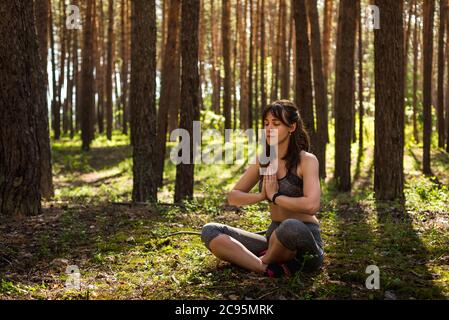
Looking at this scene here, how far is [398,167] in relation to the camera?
1041cm

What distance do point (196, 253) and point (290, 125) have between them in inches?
76.2

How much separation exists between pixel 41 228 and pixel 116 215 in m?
1.44

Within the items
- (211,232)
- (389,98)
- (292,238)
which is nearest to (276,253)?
(292,238)

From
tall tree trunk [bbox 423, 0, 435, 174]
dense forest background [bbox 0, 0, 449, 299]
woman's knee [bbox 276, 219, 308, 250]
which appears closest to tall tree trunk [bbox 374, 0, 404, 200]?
dense forest background [bbox 0, 0, 449, 299]

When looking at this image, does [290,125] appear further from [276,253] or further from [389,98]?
[389,98]

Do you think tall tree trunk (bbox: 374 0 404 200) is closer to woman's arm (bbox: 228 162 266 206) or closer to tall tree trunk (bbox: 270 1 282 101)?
woman's arm (bbox: 228 162 266 206)

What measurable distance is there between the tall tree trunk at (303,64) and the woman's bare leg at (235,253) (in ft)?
25.4

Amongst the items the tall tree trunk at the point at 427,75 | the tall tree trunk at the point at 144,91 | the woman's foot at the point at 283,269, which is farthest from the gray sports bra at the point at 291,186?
the tall tree trunk at the point at 427,75

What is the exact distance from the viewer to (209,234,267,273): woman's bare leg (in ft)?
16.6

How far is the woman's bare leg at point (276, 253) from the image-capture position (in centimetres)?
486

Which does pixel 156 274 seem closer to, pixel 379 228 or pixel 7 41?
pixel 379 228

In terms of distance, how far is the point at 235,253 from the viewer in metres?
5.14

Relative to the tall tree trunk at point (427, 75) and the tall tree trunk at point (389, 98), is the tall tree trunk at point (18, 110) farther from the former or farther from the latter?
the tall tree trunk at point (427, 75)
